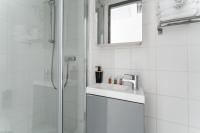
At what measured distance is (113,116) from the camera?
1.36m

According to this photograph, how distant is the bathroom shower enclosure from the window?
0.38m

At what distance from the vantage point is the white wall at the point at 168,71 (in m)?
1.23

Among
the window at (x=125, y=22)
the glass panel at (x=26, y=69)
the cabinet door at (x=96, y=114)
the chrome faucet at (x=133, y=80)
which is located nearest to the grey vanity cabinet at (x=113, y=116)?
the cabinet door at (x=96, y=114)

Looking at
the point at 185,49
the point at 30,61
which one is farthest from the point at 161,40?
the point at 30,61

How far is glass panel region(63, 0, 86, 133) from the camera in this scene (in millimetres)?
1680

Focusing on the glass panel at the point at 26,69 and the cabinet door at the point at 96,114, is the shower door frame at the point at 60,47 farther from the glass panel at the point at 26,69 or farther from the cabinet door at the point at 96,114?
the cabinet door at the point at 96,114

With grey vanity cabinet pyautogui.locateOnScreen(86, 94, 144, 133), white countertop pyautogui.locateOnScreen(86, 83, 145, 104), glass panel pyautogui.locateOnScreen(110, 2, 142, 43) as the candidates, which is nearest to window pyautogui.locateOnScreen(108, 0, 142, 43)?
glass panel pyautogui.locateOnScreen(110, 2, 142, 43)

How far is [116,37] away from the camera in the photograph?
1.65 metres

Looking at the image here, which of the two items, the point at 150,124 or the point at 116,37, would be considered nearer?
the point at 150,124

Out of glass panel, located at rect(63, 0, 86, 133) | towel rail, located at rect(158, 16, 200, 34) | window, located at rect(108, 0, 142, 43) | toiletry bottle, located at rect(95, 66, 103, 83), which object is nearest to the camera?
towel rail, located at rect(158, 16, 200, 34)

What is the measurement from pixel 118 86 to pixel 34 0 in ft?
3.55

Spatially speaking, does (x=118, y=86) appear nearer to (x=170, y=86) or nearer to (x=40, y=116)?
(x=170, y=86)

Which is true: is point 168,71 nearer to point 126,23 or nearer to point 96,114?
point 126,23

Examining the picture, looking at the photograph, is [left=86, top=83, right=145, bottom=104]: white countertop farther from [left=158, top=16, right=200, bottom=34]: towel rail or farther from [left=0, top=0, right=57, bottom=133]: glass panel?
[left=158, top=16, right=200, bottom=34]: towel rail
